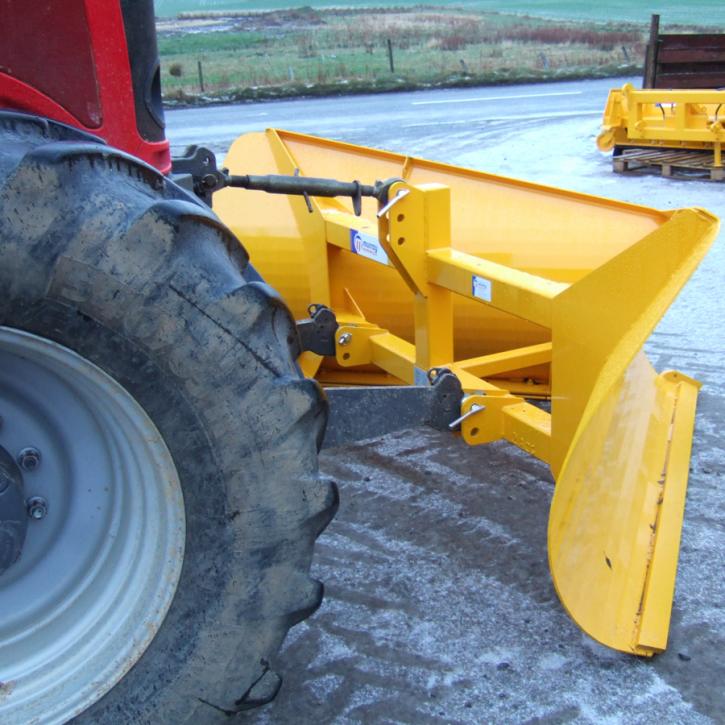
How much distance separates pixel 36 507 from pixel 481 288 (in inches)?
53.3

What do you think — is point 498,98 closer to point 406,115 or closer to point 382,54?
point 406,115

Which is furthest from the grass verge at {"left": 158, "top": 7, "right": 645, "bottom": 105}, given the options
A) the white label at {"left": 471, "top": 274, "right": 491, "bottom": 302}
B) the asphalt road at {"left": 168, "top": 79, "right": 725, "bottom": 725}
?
the white label at {"left": 471, "top": 274, "right": 491, "bottom": 302}

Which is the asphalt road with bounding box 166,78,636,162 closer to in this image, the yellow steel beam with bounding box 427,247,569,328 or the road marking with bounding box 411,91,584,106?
the road marking with bounding box 411,91,584,106

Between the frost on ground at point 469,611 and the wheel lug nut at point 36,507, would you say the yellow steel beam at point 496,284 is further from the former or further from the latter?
the wheel lug nut at point 36,507

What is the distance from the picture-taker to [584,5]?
1577 inches

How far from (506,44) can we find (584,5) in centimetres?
1529

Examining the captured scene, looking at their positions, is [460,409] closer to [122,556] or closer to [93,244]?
[122,556]

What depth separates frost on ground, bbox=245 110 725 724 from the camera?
2.21 metres

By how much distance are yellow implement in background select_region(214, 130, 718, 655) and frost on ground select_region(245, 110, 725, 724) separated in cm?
13

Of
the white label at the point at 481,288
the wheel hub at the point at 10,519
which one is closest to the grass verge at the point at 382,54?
the white label at the point at 481,288

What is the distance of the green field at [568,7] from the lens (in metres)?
33.5

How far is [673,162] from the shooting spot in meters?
8.77

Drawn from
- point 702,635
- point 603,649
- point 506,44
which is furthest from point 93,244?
point 506,44

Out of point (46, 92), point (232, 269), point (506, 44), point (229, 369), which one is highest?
point (46, 92)
